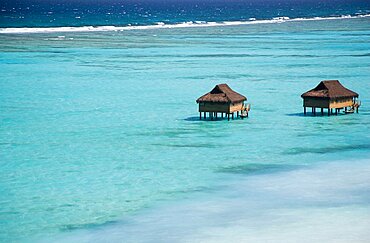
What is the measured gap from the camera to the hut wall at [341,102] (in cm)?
2771

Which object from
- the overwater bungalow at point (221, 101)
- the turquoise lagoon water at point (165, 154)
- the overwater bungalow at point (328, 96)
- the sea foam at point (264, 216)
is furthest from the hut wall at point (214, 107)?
the sea foam at point (264, 216)

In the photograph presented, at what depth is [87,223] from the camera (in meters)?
16.5

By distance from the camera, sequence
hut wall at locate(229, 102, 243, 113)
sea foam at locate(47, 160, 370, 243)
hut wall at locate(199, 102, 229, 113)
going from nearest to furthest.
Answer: sea foam at locate(47, 160, 370, 243) → hut wall at locate(199, 102, 229, 113) → hut wall at locate(229, 102, 243, 113)

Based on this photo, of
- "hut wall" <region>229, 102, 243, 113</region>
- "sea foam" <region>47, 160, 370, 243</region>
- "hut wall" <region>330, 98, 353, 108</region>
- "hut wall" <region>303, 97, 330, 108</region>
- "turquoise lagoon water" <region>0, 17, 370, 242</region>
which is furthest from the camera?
"hut wall" <region>330, 98, 353, 108</region>

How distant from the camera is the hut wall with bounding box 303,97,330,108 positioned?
2758 centimetres

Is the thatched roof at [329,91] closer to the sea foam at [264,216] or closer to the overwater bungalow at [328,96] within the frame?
the overwater bungalow at [328,96]

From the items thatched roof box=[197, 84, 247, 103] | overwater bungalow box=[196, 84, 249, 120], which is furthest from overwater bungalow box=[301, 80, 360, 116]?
thatched roof box=[197, 84, 247, 103]

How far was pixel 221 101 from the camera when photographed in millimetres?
27031

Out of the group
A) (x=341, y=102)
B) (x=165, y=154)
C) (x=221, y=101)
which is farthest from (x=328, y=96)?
(x=165, y=154)

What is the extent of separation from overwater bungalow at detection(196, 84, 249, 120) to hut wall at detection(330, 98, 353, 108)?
9.61 ft

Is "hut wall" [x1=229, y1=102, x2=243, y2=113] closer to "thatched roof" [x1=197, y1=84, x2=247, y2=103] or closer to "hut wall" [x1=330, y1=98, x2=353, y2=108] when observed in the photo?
"thatched roof" [x1=197, y1=84, x2=247, y2=103]

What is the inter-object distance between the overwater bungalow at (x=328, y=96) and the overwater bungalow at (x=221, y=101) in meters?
2.23

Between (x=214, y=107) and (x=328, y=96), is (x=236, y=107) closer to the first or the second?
(x=214, y=107)

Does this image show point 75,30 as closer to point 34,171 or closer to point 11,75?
point 11,75
